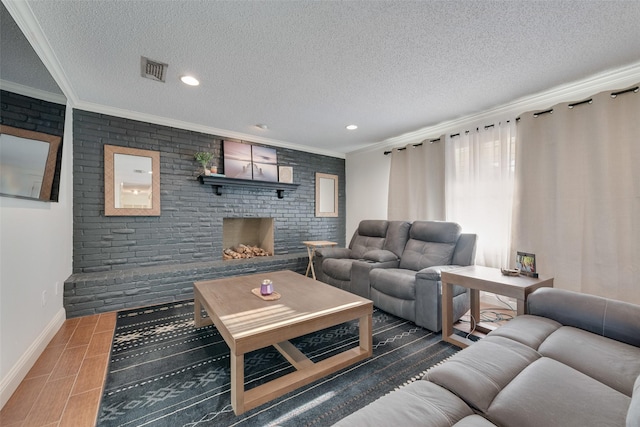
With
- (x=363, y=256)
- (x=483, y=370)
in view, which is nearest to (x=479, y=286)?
(x=483, y=370)

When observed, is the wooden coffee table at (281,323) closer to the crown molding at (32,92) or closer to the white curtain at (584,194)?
the crown molding at (32,92)

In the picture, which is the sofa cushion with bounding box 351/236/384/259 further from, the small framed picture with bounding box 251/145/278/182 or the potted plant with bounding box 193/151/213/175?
the potted plant with bounding box 193/151/213/175

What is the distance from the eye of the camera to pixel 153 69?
2.19 m

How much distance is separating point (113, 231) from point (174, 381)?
2.26 meters

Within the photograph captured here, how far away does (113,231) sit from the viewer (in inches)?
122

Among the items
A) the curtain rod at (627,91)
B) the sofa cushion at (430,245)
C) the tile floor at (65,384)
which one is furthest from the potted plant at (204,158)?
the curtain rod at (627,91)

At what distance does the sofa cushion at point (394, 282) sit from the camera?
247 centimetres

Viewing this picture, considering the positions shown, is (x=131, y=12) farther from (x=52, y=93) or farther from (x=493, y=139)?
(x=493, y=139)

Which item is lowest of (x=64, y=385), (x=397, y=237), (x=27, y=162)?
(x=64, y=385)

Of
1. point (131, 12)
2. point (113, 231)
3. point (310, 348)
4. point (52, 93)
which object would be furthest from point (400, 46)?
point (113, 231)

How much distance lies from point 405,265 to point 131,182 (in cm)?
346

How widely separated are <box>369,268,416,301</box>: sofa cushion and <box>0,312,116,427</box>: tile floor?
2295 mm

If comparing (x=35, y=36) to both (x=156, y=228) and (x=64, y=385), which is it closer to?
(x=156, y=228)

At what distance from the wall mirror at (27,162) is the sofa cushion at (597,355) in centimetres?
287
